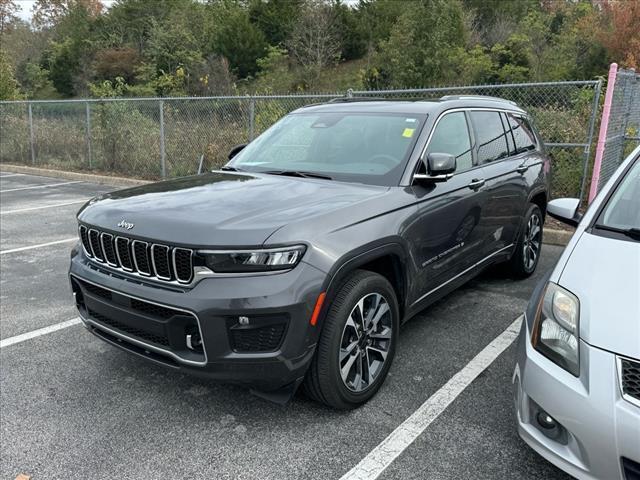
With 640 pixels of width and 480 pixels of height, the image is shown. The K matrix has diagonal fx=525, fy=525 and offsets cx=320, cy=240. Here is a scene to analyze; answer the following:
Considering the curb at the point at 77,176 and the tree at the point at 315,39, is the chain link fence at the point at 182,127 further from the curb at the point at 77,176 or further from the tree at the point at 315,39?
the tree at the point at 315,39

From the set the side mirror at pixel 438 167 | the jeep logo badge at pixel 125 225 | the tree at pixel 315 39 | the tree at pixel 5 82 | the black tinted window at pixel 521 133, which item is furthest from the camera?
the tree at pixel 315 39

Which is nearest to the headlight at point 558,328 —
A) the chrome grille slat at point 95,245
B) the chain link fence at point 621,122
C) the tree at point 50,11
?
the chrome grille slat at point 95,245

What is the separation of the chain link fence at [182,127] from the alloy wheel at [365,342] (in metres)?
4.74

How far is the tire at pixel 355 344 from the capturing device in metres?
2.74

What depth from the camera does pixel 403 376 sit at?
135 inches

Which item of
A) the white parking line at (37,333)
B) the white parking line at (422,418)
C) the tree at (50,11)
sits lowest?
the white parking line at (422,418)

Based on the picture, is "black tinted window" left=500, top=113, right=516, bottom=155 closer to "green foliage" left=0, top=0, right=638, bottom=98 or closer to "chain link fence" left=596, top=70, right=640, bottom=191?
"chain link fence" left=596, top=70, right=640, bottom=191

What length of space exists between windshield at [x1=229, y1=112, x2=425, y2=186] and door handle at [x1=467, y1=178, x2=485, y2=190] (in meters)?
0.67

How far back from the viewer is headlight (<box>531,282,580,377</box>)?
2143 millimetres

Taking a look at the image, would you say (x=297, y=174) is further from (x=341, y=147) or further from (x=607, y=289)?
(x=607, y=289)

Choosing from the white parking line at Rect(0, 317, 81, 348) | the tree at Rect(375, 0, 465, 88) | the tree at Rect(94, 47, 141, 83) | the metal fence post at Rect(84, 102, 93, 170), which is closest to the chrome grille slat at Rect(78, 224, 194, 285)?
the white parking line at Rect(0, 317, 81, 348)

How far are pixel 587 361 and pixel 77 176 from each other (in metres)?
13.3

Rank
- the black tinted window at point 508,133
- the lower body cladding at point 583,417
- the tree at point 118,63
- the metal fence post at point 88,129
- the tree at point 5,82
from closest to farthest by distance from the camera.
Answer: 1. the lower body cladding at point 583,417
2. the black tinted window at point 508,133
3. the metal fence post at point 88,129
4. the tree at point 5,82
5. the tree at point 118,63

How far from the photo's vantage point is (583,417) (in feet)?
6.46
